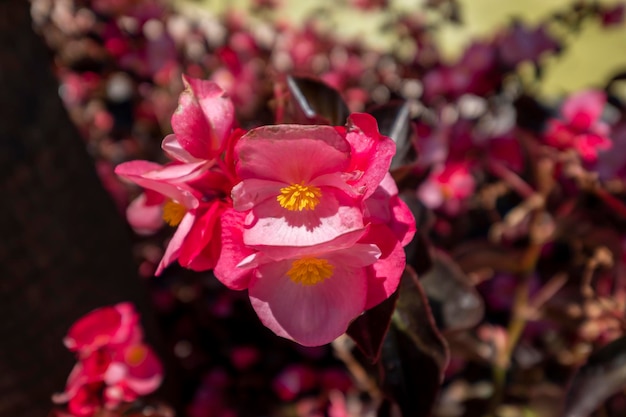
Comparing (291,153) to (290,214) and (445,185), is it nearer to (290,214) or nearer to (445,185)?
(290,214)

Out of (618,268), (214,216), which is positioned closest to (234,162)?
(214,216)

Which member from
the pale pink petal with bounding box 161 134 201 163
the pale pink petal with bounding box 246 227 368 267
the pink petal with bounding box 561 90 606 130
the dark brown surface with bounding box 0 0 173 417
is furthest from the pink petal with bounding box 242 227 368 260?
the pink petal with bounding box 561 90 606 130

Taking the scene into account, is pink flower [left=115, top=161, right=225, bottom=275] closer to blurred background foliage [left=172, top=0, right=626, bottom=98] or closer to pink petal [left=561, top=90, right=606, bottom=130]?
pink petal [left=561, top=90, right=606, bottom=130]

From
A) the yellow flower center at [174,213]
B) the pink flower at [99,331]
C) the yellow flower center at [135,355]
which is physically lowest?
the yellow flower center at [135,355]

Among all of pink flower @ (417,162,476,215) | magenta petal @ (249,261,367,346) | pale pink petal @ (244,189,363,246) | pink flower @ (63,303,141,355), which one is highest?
pale pink petal @ (244,189,363,246)

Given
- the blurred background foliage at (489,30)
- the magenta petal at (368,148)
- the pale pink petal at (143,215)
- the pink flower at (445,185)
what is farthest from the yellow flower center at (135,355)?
the blurred background foliage at (489,30)

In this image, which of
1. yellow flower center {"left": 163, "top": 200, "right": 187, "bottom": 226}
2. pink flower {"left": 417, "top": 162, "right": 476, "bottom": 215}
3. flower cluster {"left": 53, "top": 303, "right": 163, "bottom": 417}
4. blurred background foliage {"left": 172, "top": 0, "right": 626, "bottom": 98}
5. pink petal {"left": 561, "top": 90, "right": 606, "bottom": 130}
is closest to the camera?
yellow flower center {"left": 163, "top": 200, "right": 187, "bottom": 226}

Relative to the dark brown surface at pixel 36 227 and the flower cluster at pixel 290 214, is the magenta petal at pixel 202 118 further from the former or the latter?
the dark brown surface at pixel 36 227

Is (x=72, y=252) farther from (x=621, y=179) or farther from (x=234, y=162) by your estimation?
(x=621, y=179)
